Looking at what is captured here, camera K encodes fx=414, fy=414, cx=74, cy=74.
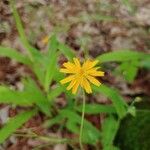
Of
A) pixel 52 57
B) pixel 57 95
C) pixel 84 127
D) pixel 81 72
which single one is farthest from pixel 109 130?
pixel 81 72

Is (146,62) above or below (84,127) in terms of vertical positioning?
above

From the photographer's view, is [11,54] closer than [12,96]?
No

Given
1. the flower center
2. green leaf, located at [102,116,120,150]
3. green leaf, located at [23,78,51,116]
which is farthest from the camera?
green leaf, located at [23,78,51,116]

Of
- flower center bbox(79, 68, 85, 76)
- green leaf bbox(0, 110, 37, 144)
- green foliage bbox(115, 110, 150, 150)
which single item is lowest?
green foliage bbox(115, 110, 150, 150)

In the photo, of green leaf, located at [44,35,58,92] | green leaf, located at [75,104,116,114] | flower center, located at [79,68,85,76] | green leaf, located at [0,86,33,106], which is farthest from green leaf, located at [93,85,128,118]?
flower center, located at [79,68,85,76]

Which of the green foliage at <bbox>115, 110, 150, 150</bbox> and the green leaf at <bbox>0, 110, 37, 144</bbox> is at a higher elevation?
the green leaf at <bbox>0, 110, 37, 144</bbox>

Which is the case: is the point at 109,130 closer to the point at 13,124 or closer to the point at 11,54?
the point at 13,124

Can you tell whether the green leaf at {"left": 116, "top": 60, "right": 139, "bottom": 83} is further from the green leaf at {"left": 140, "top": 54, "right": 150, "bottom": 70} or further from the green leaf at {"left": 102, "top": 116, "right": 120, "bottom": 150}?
the green leaf at {"left": 102, "top": 116, "right": 120, "bottom": 150}
